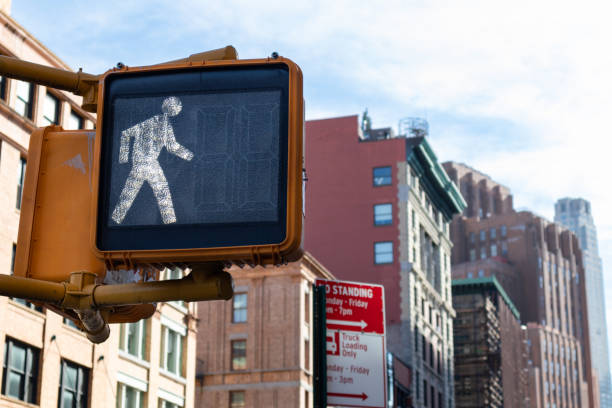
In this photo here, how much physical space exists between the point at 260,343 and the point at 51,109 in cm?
3120

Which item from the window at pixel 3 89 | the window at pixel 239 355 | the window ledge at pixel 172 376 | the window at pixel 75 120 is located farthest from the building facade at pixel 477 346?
the window at pixel 3 89

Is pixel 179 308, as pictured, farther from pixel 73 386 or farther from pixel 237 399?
pixel 237 399

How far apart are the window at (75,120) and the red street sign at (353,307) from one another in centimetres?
1601

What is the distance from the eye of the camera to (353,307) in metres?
39.7

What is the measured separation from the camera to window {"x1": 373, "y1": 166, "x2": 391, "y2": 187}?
90.1 m

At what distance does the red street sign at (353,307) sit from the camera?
38875 mm

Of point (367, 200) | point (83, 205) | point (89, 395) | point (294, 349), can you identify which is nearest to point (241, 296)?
point (294, 349)

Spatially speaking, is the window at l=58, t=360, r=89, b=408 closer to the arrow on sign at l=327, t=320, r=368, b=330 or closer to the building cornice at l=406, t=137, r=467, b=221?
the arrow on sign at l=327, t=320, r=368, b=330

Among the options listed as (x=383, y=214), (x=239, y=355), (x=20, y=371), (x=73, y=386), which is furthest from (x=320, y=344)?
(x=383, y=214)

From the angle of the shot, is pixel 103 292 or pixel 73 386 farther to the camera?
pixel 73 386

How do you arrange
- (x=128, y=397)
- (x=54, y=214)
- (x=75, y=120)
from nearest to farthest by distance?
(x=54, y=214) < (x=75, y=120) < (x=128, y=397)

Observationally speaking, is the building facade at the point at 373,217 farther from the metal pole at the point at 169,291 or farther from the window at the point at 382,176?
the metal pole at the point at 169,291

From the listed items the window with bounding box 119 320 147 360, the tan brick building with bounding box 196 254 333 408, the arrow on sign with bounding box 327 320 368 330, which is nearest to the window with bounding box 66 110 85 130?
the window with bounding box 119 320 147 360

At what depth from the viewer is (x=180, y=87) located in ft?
17.2
